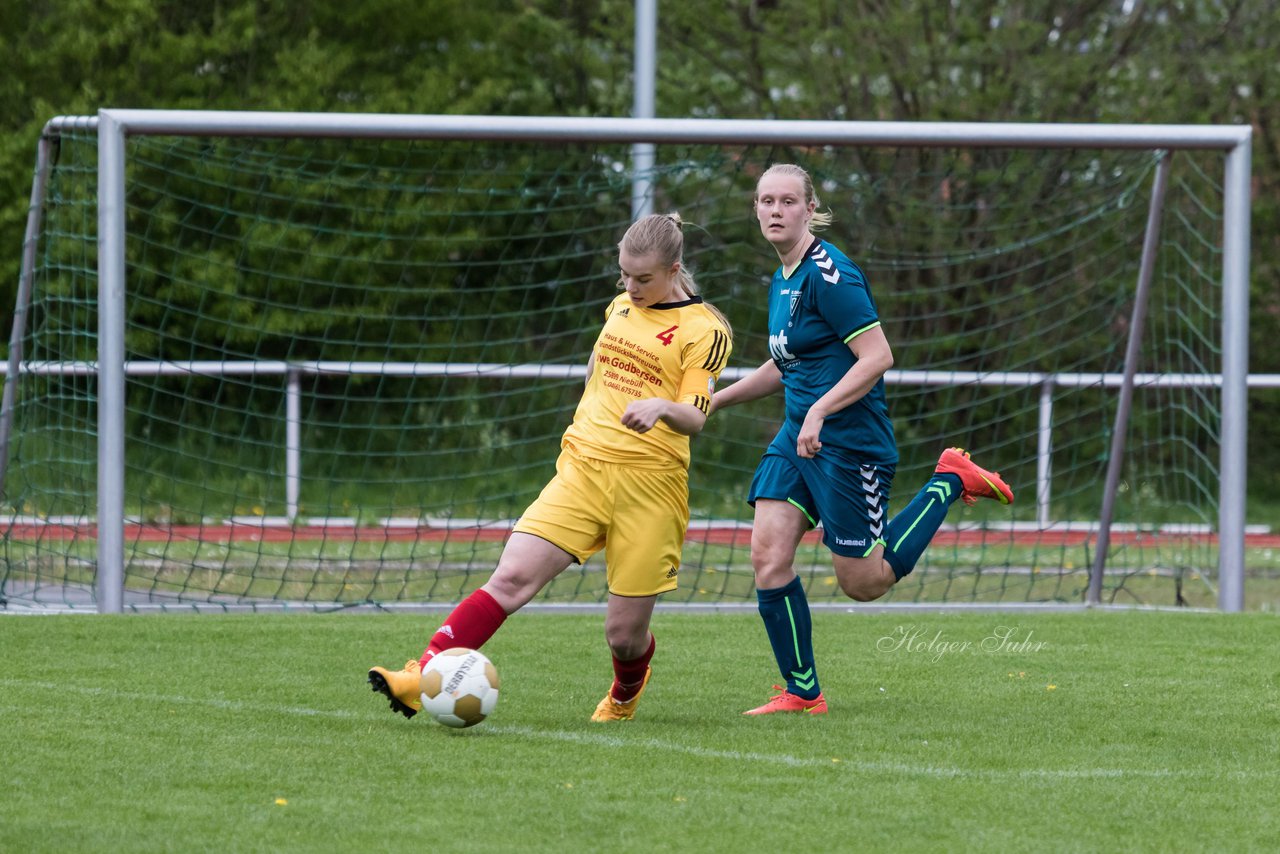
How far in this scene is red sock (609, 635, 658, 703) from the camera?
5422mm

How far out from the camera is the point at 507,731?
17.1 feet

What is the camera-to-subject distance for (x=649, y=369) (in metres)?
5.27

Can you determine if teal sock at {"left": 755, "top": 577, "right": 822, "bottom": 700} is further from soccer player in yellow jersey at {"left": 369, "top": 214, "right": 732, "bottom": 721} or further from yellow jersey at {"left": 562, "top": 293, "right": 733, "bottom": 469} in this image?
yellow jersey at {"left": 562, "top": 293, "right": 733, "bottom": 469}

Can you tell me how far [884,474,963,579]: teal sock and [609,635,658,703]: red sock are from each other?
0.96 meters

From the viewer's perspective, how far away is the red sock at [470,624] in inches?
203

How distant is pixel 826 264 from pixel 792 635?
49.1 inches

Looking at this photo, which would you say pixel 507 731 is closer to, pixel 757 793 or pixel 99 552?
pixel 757 793

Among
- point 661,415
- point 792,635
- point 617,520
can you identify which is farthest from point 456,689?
point 792,635

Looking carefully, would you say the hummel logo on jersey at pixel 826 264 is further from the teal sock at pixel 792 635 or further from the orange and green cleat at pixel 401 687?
the orange and green cleat at pixel 401 687

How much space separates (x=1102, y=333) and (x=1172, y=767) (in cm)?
926

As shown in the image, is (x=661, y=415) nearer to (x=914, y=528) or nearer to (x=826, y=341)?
(x=826, y=341)


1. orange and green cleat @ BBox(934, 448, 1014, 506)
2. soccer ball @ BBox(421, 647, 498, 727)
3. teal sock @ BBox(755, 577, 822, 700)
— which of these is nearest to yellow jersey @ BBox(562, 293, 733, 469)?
teal sock @ BBox(755, 577, 822, 700)

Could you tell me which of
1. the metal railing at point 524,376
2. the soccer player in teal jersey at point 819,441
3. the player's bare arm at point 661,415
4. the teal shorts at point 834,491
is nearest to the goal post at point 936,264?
the metal railing at point 524,376

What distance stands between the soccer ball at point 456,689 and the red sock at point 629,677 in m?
0.53
